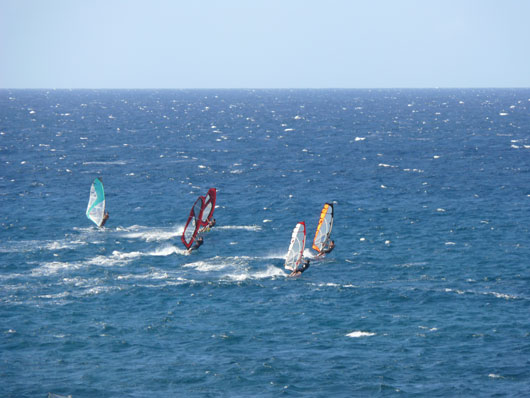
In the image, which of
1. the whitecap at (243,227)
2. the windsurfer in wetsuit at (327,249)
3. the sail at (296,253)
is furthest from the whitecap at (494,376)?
the whitecap at (243,227)

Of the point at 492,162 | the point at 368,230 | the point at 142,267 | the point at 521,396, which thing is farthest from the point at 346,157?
the point at 521,396

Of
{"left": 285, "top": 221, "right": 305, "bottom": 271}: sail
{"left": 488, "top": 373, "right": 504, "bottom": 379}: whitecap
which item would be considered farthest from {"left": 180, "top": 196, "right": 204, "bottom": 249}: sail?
{"left": 488, "top": 373, "right": 504, "bottom": 379}: whitecap

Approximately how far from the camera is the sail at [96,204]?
100 m

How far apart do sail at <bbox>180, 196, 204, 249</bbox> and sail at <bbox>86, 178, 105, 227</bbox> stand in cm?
1323

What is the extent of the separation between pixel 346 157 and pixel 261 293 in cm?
9844

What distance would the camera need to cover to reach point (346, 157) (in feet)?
553

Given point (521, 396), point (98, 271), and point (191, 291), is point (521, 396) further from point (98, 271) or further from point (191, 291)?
point (98, 271)

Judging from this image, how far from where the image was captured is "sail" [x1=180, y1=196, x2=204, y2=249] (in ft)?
292

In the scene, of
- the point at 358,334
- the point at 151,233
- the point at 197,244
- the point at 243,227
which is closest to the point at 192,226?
the point at 197,244

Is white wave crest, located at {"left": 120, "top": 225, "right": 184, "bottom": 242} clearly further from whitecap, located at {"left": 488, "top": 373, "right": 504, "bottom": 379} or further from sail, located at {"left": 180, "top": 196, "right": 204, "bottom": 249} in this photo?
whitecap, located at {"left": 488, "top": 373, "right": 504, "bottom": 379}

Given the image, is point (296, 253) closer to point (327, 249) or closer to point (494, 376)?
point (327, 249)

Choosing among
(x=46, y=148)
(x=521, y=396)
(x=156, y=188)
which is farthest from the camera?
(x=46, y=148)

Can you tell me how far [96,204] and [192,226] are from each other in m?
16.5

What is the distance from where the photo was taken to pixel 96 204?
10181 centimetres
